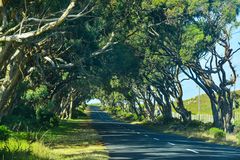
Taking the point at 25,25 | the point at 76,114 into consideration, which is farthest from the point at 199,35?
the point at 76,114

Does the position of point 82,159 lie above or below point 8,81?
below

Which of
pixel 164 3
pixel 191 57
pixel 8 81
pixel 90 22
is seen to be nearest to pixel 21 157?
pixel 8 81

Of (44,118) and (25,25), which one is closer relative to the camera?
(25,25)

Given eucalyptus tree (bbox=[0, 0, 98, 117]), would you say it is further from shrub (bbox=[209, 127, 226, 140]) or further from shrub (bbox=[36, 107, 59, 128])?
shrub (bbox=[209, 127, 226, 140])

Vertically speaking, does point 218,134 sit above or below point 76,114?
below

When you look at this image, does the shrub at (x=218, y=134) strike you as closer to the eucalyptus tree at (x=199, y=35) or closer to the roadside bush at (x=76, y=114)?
the eucalyptus tree at (x=199, y=35)

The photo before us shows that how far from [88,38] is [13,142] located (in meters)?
9.45

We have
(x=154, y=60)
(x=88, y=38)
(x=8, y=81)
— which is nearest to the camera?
(x=8, y=81)

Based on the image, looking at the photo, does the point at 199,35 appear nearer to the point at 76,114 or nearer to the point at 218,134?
the point at 218,134

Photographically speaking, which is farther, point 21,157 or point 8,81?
point 8,81

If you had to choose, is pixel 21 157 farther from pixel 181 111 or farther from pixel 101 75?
pixel 181 111

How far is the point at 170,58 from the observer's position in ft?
145

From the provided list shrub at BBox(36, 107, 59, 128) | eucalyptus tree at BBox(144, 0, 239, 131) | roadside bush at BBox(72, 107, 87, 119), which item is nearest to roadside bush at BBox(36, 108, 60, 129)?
shrub at BBox(36, 107, 59, 128)

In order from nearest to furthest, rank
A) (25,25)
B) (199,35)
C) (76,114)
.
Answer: (25,25), (199,35), (76,114)
